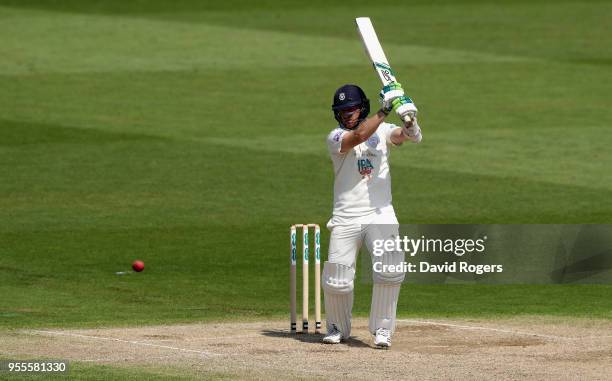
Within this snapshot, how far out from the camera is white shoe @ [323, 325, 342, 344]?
13805 millimetres

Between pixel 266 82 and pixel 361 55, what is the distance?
150 inches

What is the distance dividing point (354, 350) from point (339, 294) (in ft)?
1.79

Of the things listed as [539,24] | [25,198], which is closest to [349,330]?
[25,198]

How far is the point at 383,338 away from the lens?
44.4ft

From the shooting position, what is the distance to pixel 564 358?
13047 millimetres

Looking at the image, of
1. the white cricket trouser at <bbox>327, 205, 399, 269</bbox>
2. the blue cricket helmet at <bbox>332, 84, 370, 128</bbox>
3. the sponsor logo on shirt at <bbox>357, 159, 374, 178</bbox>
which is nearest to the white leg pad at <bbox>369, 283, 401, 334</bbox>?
the white cricket trouser at <bbox>327, 205, 399, 269</bbox>

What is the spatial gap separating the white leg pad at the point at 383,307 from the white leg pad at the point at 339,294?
0.26 meters

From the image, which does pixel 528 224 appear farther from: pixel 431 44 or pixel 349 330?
pixel 431 44

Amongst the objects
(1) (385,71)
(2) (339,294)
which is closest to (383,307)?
(2) (339,294)

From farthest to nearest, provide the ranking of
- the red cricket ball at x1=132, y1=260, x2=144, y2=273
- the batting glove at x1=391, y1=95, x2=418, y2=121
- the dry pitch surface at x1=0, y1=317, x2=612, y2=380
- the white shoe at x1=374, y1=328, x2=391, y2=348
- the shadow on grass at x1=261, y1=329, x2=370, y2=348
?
the red cricket ball at x1=132, y1=260, x2=144, y2=273 < the shadow on grass at x1=261, y1=329, x2=370, y2=348 < the white shoe at x1=374, y1=328, x2=391, y2=348 < the batting glove at x1=391, y1=95, x2=418, y2=121 < the dry pitch surface at x1=0, y1=317, x2=612, y2=380

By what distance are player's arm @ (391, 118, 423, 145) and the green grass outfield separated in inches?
118

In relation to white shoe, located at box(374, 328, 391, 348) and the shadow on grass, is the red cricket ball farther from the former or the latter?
white shoe, located at box(374, 328, 391, 348)

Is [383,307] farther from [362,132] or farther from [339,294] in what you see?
[362,132]

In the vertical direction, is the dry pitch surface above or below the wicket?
below
